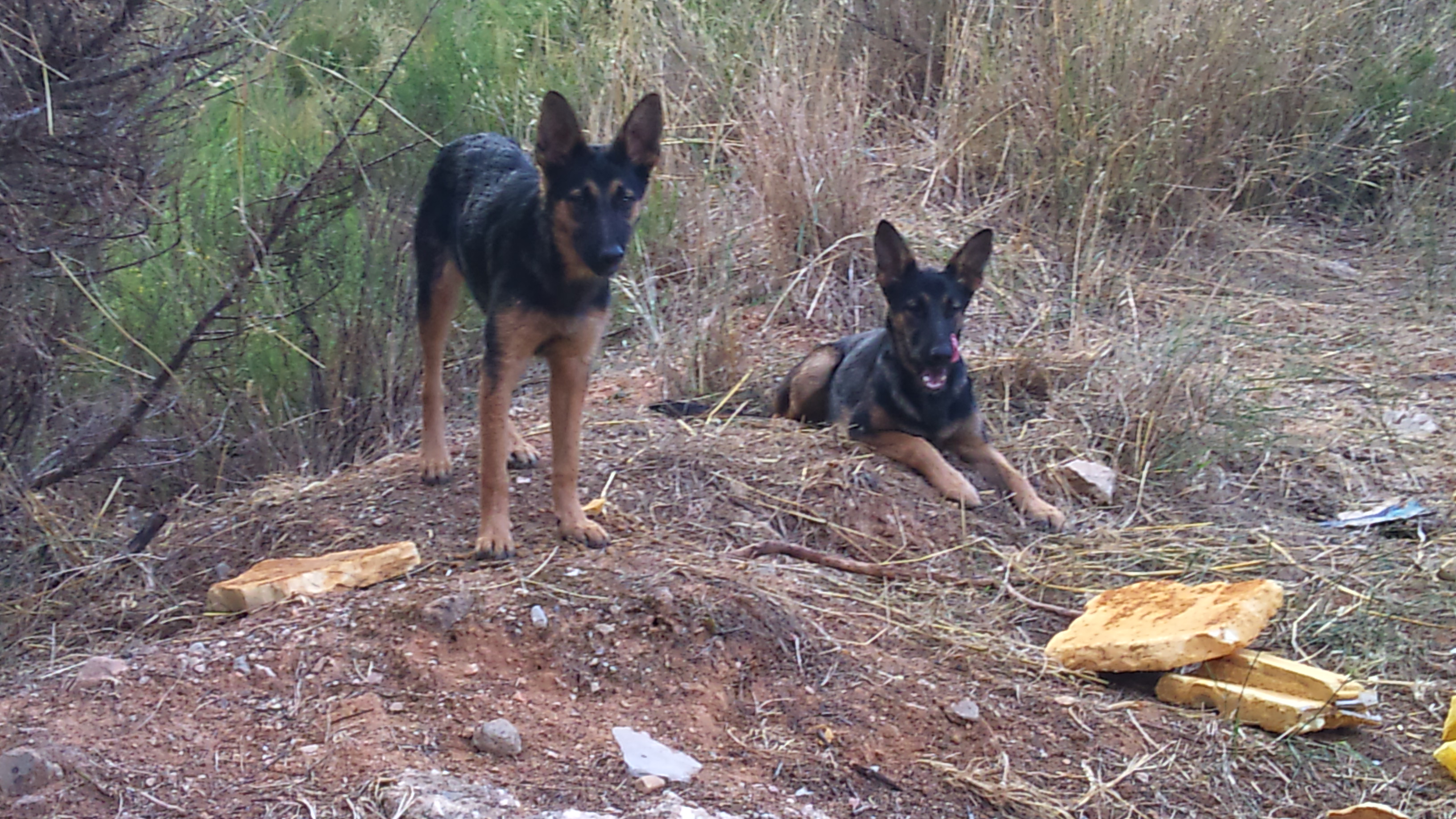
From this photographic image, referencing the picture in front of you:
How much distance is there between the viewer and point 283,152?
6309 millimetres

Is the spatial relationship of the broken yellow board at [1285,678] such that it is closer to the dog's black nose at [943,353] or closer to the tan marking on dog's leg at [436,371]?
the dog's black nose at [943,353]

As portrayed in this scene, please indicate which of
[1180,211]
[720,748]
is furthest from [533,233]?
[1180,211]

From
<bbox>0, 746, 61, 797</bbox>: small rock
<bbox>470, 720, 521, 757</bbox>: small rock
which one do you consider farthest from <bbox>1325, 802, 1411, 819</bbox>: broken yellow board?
<bbox>0, 746, 61, 797</bbox>: small rock

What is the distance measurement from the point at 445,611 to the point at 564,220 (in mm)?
1261

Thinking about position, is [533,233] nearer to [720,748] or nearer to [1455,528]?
[720,748]

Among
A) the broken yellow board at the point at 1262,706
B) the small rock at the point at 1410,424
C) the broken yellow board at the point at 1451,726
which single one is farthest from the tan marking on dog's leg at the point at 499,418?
the small rock at the point at 1410,424

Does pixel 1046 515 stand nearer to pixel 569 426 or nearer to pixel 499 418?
pixel 569 426

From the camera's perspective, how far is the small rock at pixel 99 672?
3.09 metres

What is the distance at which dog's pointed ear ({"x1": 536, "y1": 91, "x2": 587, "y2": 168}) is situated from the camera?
381cm

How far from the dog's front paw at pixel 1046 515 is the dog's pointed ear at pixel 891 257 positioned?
1.16m

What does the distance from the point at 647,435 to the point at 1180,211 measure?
443cm

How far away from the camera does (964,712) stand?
3275mm

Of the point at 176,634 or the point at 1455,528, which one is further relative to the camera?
the point at 1455,528

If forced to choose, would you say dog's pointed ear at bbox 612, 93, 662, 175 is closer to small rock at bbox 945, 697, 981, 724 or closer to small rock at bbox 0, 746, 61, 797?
small rock at bbox 945, 697, 981, 724
